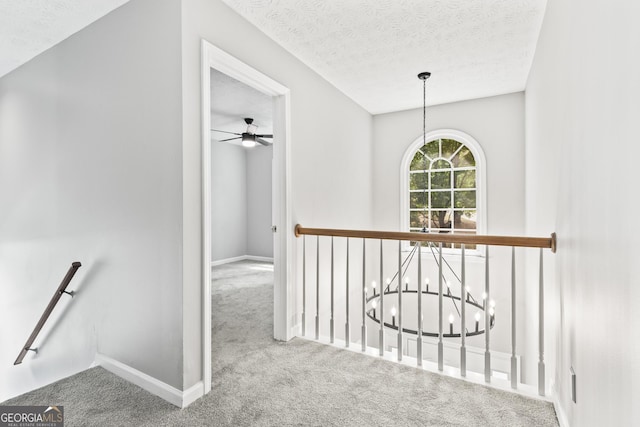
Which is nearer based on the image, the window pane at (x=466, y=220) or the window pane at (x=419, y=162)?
the window pane at (x=466, y=220)

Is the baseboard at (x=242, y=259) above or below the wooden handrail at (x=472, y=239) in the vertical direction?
below

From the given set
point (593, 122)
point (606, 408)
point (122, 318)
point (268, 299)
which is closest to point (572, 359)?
point (606, 408)

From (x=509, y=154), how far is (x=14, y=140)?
549 cm

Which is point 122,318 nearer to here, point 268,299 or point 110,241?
point 110,241

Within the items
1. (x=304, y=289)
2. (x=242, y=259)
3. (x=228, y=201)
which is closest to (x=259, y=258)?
(x=242, y=259)

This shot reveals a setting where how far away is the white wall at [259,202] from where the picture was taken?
22.0 feet

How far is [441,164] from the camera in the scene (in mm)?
4191

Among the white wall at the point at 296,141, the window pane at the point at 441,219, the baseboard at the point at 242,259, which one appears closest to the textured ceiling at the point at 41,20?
the white wall at the point at 296,141

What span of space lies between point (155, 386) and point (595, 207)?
8.04 ft

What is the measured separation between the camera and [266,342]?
2.57 m

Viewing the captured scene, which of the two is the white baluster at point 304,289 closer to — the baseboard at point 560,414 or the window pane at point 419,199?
the baseboard at point 560,414

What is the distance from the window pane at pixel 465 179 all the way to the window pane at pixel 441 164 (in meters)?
0.15

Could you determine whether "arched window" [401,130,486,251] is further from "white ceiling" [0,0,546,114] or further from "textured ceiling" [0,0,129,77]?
"textured ceiling" [0,0,129,77]

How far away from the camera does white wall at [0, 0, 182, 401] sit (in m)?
1.83
